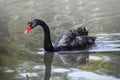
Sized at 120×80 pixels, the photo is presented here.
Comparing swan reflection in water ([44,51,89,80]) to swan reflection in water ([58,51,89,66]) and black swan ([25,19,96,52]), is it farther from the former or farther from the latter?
black swan ([25,19,96,52])

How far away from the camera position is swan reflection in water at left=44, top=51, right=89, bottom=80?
9094 mm

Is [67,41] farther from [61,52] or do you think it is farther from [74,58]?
[74,58]

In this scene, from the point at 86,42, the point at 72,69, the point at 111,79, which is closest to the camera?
the point at 111,79

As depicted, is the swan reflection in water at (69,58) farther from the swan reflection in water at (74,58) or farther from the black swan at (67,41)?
the black swan at (67,41)

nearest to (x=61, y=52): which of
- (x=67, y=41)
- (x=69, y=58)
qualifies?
(x=67, y=41)

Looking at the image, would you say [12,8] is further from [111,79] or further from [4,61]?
[111,79]

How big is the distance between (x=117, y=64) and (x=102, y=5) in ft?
26.6

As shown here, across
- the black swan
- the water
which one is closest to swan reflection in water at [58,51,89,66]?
the water

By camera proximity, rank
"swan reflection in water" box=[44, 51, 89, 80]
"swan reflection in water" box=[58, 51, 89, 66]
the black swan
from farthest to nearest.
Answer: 1. the black swan
2. "swan reflection in water" box=[58, 51, 89, 66]
3. "swan reflection in water" box=[44, 51, 89, 80]

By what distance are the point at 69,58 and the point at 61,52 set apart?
1.91ft

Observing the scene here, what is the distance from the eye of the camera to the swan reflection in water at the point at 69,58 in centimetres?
909

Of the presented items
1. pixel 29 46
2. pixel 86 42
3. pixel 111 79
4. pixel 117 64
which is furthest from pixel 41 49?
pixel 111 79

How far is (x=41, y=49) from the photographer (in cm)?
1055

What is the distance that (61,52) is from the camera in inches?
405
